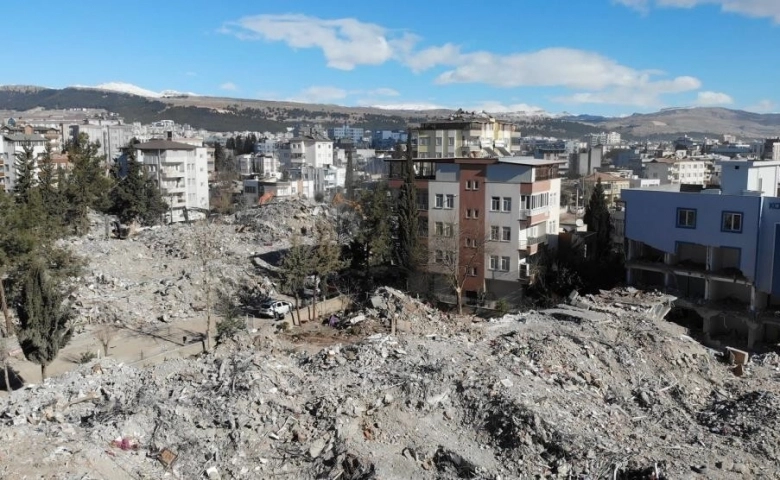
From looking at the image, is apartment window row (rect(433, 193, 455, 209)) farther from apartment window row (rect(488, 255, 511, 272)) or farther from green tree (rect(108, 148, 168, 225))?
green tree (rect(108, 148, 168, 225))

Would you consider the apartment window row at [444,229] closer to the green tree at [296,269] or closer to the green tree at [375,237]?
the green tree at [375,237]

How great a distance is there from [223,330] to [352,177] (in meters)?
66.5

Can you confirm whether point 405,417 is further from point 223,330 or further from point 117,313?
point 117,313

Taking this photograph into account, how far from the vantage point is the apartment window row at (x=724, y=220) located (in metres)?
25.8

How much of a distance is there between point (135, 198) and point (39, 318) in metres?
32.9

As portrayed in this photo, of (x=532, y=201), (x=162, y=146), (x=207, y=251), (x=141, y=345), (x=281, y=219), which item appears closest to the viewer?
(x=141, y=345)

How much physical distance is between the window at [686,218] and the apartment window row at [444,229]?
9878 millimetres

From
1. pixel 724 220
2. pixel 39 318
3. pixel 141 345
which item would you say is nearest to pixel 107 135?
pixel 141 345

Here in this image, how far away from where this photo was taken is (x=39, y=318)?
16359mm

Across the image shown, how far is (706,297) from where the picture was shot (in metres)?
27.2

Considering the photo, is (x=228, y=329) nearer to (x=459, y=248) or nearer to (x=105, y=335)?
(x=105, y=335)

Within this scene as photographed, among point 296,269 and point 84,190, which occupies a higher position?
point 84,190

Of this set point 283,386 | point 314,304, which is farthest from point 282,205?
point 283,386

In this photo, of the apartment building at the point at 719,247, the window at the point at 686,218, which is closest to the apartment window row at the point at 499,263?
the apartment building at the point at 719,247
